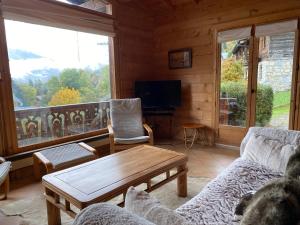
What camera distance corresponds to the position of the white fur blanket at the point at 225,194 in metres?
1.20

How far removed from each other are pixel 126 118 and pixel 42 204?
1737mm

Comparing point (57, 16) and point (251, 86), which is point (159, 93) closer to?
point (251, 86)

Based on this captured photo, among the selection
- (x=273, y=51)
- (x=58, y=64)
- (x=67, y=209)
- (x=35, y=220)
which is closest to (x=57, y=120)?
(x=58, y=64)

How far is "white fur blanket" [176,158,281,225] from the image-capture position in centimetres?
120

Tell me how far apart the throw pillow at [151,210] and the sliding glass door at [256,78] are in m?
3.09

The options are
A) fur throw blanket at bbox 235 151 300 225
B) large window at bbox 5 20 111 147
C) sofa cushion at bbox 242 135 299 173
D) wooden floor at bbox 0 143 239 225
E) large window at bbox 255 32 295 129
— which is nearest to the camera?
fur throw blanket at bbox 235 151 300 225

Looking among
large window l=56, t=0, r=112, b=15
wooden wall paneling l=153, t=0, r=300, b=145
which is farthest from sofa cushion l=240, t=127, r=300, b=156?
large window l=56, t=0, r=112, b=15

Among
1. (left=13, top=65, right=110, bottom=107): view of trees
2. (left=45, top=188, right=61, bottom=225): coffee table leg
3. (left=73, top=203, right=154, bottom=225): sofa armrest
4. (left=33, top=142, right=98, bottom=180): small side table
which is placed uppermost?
(left=13, top=65, right=110, bottom=107): view of trees

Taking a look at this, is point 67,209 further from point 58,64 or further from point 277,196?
point 58,64

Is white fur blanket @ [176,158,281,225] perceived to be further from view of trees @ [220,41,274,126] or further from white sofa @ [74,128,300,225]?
view of trees @ [220,41,274,126]

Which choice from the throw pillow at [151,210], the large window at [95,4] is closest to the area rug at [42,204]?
the throw pillow at [151,210]

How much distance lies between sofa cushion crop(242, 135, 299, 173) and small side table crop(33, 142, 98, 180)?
173 centimetres

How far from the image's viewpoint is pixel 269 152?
5.98 ft

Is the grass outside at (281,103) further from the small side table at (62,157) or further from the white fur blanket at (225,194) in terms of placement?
→ the small side table at (62,157)
